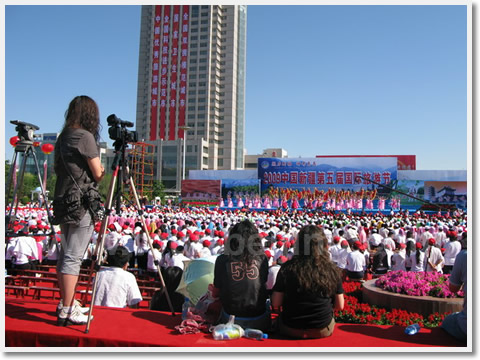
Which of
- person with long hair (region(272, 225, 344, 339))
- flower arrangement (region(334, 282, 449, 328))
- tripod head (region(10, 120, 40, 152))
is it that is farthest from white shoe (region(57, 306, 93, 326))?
flower arrangement (region(334, 282, 449, 328))

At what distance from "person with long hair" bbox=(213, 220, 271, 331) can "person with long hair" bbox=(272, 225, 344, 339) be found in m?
0.14

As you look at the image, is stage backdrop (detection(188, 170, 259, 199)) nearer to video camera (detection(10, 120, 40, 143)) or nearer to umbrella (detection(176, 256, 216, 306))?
umbrella (detection(176, 256, 216, 306))

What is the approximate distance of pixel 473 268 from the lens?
2.86 m

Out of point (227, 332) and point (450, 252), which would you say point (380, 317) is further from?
point (450, 252)

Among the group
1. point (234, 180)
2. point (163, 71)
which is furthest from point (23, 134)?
point (163, 71)

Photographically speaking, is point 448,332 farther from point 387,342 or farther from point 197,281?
point 197,281

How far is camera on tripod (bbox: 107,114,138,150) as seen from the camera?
3.02 meters

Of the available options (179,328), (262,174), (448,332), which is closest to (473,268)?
(448,332)

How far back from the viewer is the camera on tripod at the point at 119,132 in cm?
302

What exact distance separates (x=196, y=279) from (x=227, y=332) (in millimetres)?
996

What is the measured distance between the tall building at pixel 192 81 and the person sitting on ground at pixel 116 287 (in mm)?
68353

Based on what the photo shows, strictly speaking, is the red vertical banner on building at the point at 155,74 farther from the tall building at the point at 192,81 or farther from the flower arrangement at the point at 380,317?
the flower arrangement at the point at 380,317

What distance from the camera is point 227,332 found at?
2705mm

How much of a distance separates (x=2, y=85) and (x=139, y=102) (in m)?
77.8
